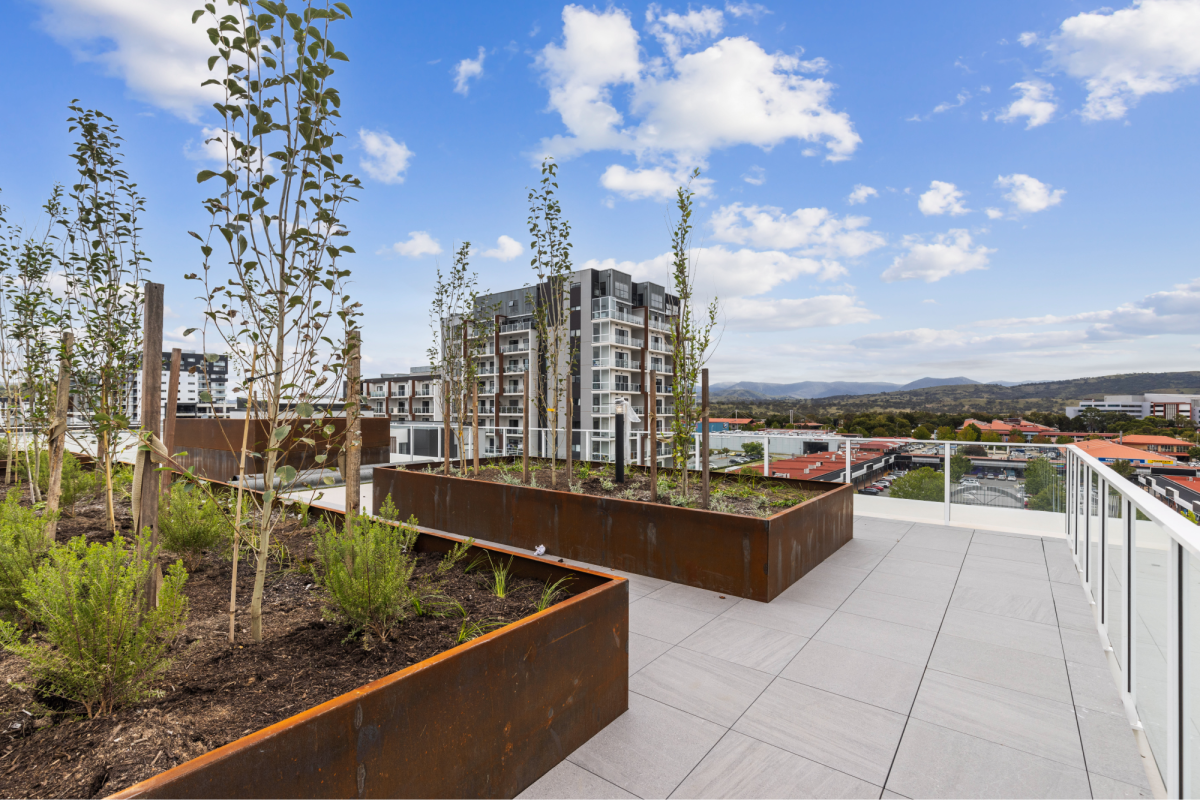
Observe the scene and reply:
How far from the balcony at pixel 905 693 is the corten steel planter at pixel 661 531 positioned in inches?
7.5

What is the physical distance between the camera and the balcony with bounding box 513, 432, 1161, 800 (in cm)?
157

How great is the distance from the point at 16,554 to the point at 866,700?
3.33 m

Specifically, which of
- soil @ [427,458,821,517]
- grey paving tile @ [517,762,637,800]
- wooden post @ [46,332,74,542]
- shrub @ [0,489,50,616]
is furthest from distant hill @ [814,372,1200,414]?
wooden post @ [46,332,74,542]

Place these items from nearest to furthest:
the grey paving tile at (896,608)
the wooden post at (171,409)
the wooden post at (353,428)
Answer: the wooden post at (171,409)
the wooden post at (353,428)
the grey paving tile at (896,608)

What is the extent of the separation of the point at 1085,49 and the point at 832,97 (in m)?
2.46

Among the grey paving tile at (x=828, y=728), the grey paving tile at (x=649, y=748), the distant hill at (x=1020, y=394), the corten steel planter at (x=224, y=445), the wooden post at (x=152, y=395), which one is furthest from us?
the distant hill at (x=1020, y=394)

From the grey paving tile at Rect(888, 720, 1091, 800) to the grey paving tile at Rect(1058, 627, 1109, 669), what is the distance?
1044 mm

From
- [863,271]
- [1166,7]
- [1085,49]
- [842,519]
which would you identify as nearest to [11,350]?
[842,519]

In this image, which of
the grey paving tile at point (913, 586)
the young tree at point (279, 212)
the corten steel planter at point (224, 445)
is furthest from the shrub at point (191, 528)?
the corten steel planter at point (224, 445)

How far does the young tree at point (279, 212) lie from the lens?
1636 mm

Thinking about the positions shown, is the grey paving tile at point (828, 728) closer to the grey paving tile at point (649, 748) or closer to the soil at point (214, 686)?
the grey paving tile at point (649, 748)

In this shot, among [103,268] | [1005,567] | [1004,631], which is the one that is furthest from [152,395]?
[1005,567]

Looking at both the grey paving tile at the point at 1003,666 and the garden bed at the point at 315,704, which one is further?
the grey paving tile at the point at 1003,666

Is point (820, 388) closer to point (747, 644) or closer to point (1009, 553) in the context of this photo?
point (1009, 553)
